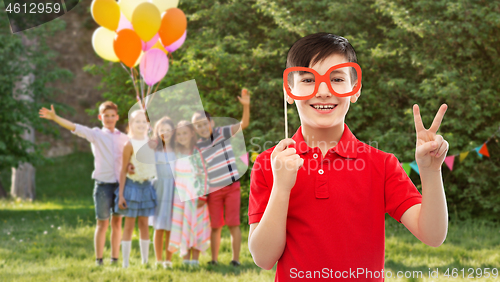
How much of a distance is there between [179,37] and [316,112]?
13.0ft

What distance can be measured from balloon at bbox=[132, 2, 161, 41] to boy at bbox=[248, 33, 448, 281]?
341 centimetres

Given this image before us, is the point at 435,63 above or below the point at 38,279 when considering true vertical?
above

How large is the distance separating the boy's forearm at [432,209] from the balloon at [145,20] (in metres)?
3.72

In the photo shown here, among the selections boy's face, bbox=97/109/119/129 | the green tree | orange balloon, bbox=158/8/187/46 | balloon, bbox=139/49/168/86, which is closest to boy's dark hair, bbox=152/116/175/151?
boy's face, bbox=97/109/119/129

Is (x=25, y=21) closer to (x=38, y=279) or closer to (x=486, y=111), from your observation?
(x=38, y=279)

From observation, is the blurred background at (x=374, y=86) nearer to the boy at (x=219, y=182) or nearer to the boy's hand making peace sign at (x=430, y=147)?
the boy at (x=219, y=182)

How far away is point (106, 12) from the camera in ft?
14.6

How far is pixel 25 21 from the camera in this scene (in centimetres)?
949

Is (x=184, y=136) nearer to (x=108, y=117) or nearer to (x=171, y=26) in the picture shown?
(x=108, y=117)

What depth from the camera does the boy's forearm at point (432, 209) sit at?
3.50ft

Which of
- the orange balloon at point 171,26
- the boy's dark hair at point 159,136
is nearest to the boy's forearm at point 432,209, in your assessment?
the boy's dark hair at point 159,136

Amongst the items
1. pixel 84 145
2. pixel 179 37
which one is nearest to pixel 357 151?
pixel 179 37

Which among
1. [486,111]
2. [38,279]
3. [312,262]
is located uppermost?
[486,111]

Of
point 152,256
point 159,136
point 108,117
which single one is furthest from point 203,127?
point 152,256
